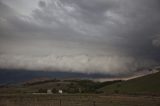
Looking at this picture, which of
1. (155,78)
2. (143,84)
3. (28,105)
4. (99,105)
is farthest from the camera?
(155,78)

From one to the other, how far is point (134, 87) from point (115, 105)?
123 m

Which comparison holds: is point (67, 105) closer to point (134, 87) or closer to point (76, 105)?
point (76, 105)

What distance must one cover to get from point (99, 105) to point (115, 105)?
147 inches

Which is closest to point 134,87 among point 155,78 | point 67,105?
point 155,78

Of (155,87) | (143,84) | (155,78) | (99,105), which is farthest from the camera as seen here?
(155,78)

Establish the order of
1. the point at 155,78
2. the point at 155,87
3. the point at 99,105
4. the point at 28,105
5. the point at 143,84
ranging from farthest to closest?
the point at 155,78, the point at 143,84, the point at 155,87, the point at 99,105, the point at 28,105

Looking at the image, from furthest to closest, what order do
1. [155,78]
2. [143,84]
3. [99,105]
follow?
[155,78] → [143,84] → [99,105]

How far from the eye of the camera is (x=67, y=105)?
53188 mm

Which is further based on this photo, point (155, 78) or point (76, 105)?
point (155, 78)

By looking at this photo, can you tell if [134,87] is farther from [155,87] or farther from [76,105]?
[76,105]

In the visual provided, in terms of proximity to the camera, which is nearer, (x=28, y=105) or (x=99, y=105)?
(x=28, y=105)

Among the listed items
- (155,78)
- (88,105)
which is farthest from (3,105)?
(155,78)

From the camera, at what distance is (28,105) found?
51.4 metres

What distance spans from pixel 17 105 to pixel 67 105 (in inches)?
397
